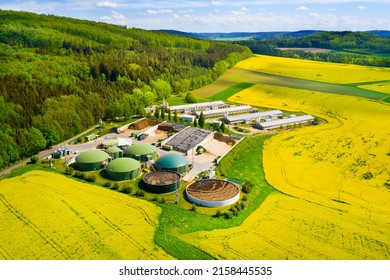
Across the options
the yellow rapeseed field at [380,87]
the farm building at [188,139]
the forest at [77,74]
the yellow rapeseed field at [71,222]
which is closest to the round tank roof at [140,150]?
the farm building at [188,139]

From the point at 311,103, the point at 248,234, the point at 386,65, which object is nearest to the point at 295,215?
the point at 248,234

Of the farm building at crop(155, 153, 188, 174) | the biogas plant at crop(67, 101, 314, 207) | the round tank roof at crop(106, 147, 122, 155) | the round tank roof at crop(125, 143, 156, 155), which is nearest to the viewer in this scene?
the biogas plant at crop(67, 101, 314, 207)

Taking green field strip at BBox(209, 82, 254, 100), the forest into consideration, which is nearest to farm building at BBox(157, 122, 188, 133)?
the forest

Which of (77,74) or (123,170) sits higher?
(77,74)

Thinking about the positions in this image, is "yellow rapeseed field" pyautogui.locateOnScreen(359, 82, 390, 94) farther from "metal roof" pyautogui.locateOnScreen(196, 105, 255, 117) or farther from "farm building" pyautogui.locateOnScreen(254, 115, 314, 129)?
"metal roof" pyautogui.locateOnScreen(196, 105, 255, 117)

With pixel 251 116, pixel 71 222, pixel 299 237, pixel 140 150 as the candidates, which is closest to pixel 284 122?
pixel 251 116

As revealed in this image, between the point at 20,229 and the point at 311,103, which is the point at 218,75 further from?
the point at 20,229

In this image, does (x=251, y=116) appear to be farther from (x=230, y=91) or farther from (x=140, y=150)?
(x=140, y=150)
